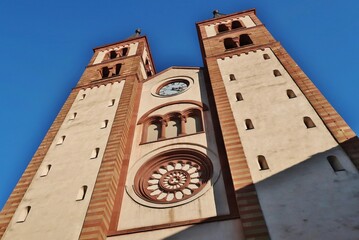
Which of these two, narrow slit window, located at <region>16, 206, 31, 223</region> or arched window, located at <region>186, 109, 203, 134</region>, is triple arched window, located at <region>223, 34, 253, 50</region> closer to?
arched window, located at <region>186, 109, 203, 134</region>

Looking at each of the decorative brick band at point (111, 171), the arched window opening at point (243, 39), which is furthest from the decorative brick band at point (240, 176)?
the arched window opening at point (243, 39)

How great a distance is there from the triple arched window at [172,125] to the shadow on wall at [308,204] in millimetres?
6155

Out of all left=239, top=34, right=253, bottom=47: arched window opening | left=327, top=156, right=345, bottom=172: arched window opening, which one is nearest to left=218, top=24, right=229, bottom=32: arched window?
left=239, top=34, right=253, bottom=47: arched window opening

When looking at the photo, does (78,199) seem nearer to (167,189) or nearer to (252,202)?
(167,189)

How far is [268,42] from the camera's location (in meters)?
22.7

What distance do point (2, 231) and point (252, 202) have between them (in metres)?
9.08

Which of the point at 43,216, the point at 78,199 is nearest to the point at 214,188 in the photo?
the point at 78,199

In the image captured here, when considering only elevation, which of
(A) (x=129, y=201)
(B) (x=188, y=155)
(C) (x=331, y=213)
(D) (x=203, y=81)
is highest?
(D) (x=203, y=81)

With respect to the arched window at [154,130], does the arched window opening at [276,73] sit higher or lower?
higher

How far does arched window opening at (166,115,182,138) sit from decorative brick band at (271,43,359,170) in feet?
20.4

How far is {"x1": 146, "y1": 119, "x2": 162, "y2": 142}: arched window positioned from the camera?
57.9 feet

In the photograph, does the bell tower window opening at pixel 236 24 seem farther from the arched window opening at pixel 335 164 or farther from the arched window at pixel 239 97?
the arched window opening at pixel 335 164

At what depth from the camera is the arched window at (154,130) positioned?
17.7 metres

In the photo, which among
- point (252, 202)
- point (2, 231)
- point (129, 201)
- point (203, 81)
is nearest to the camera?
point (252, 202)
